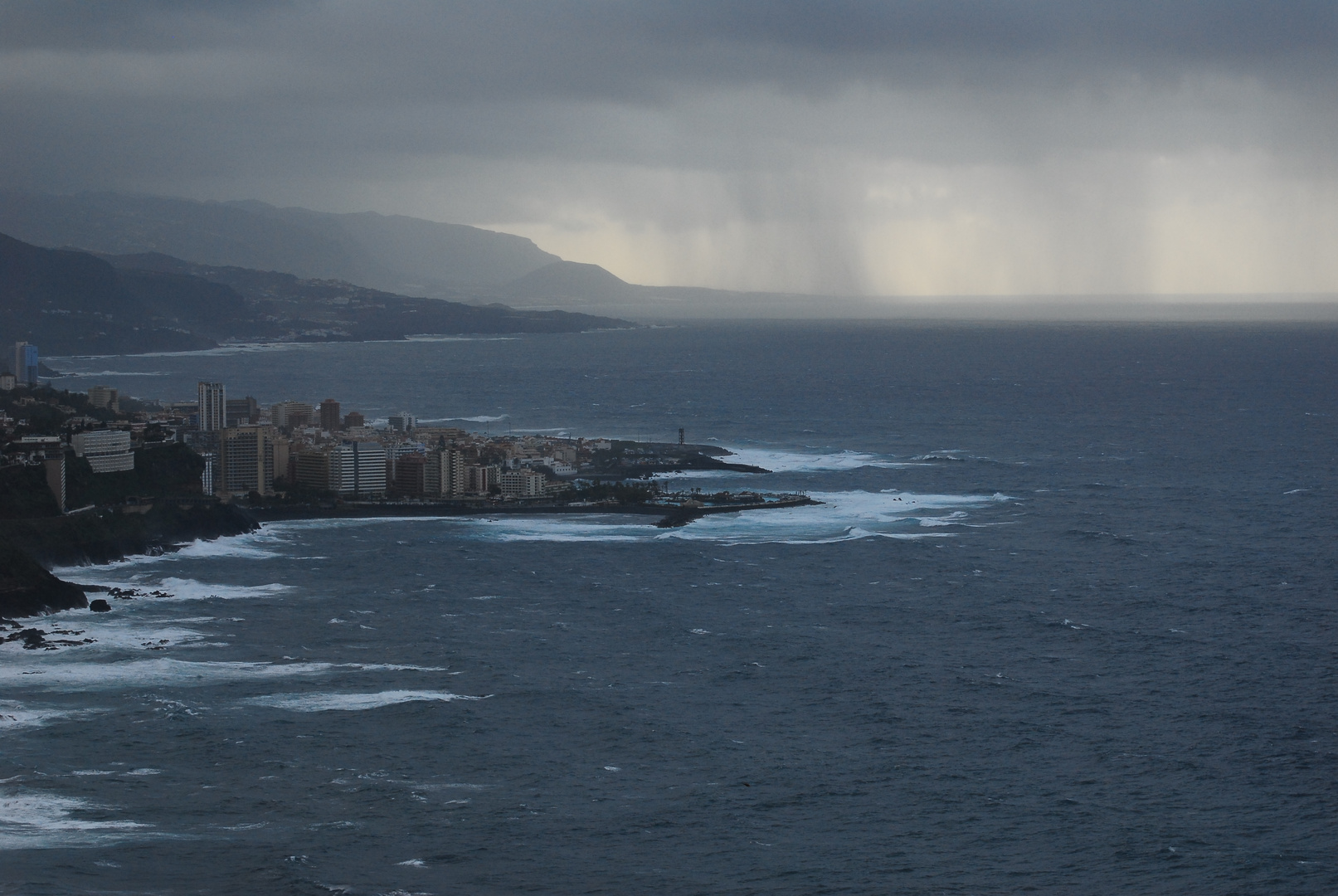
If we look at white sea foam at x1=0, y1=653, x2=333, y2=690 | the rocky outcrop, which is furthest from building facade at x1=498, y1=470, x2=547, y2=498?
white sea foam at x1=0, y1=653, x2=333, y2=690

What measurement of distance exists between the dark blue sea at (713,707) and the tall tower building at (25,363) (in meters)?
67.9

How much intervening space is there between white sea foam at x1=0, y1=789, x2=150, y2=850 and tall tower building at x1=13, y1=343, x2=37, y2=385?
9954 cm

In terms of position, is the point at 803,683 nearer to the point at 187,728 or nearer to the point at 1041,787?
the point at 1041,787

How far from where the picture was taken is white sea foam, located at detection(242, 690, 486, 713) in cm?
3606

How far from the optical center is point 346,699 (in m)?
36.8

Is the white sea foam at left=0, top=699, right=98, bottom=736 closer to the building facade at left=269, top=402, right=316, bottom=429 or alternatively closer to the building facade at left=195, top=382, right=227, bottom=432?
the building facade at left=195, top=382, right=227, bottom=432

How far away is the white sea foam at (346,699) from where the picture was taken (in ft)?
118

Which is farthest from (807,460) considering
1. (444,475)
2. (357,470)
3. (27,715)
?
(27,715)

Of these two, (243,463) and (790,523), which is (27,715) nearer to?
(790,523)

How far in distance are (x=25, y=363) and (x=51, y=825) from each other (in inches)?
4378

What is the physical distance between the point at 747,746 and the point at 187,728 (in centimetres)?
1279

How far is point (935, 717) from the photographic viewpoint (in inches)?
1416

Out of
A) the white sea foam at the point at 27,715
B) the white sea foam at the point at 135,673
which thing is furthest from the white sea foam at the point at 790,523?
the white sea foam at the point at 27,715

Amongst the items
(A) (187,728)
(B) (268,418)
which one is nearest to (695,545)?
(A) (187,728)
